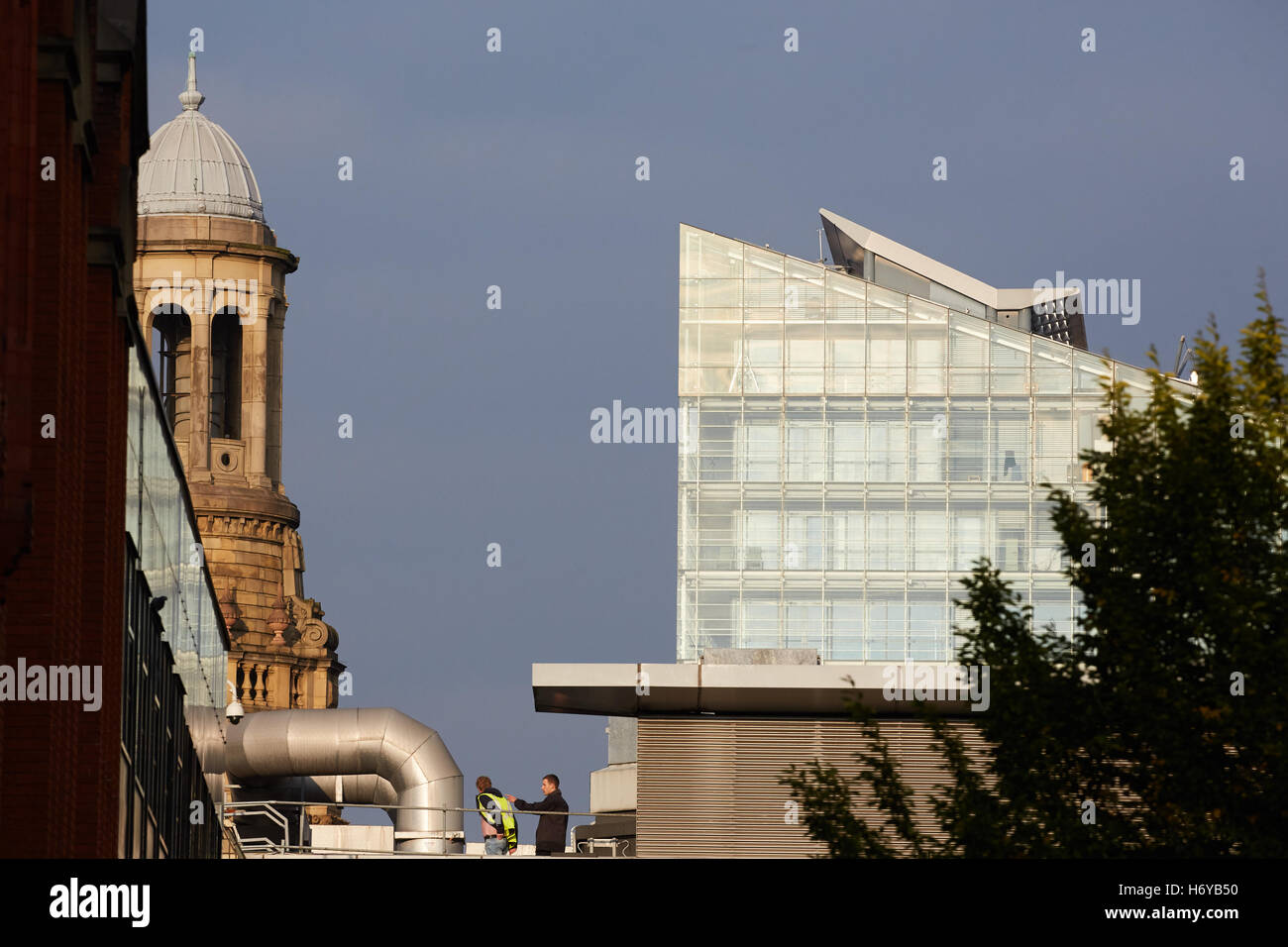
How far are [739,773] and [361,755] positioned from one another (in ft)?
121

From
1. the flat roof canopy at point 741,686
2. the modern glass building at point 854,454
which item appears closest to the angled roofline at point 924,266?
the modern glass building at point 854,454

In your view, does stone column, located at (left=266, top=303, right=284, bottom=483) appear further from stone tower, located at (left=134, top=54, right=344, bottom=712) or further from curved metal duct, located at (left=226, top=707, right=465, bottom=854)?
curved metal duct, located at (left=226, top=707, right=465, bottom=854)

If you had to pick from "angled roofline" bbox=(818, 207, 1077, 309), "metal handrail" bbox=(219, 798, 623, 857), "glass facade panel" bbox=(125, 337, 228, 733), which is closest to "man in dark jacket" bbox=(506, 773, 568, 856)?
"metal handrail" bbox=(219, 798, 623, 857)

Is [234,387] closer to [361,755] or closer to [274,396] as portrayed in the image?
[274,396]

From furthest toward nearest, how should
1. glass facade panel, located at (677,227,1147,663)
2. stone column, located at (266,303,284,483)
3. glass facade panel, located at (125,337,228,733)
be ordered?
stone column, located at (266,303,284,483) < glass facade panel, located at (677,227,1147,663) < glass facade panel, located at (125,337,228,733)

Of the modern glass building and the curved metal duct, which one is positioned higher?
the modern glass building

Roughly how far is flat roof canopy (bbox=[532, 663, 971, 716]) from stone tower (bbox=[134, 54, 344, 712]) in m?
64.0

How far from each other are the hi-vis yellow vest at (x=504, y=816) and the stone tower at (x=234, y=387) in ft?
179

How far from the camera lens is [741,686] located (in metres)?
33.8

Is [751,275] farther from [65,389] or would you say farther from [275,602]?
→ [65,389]

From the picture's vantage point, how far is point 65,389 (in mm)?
23891

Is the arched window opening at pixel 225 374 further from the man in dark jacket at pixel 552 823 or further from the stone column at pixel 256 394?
the man in dark jacket at pixel 552 823

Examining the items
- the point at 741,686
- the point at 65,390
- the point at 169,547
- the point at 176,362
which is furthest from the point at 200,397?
the point at 65,390

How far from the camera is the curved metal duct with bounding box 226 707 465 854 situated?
69750mm
